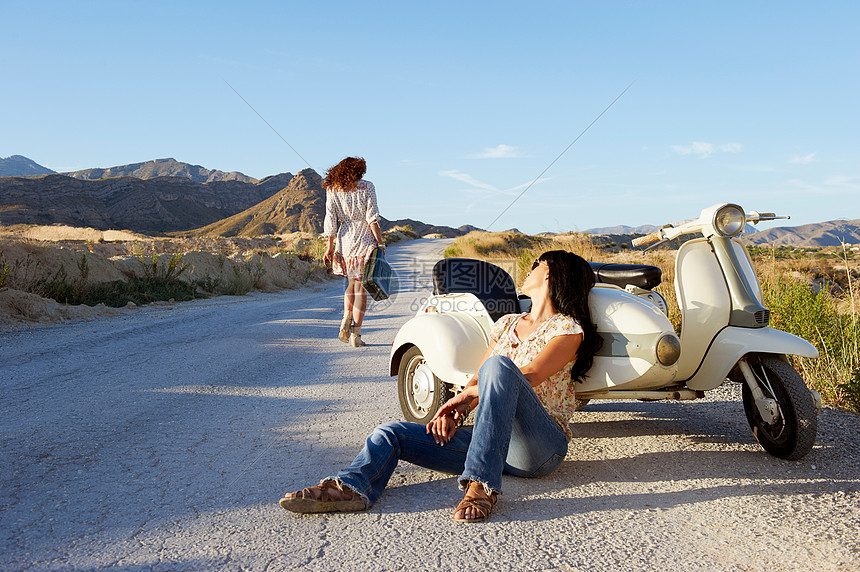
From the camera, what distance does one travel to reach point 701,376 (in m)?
3.66

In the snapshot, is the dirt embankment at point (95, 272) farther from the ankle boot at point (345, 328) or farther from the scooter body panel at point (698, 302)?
the scooter body panel at point (698, 302)

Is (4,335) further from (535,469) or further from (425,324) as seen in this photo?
(535,469)

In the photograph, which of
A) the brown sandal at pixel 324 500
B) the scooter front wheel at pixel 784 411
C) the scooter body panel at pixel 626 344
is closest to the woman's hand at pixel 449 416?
the brown sandal at pixel 324 500

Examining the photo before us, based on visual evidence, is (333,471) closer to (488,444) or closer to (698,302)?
(488,444)

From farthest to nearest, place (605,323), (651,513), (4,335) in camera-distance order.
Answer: (4,335) < (605,323) < (651,513)

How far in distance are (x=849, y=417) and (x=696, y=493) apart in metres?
2.19

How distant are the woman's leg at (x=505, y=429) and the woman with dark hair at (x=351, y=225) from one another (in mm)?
4918

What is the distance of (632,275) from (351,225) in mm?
4675

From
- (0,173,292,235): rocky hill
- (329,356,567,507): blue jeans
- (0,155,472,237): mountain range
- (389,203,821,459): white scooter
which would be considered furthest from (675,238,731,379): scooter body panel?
(0,173,292,235): rocky hill

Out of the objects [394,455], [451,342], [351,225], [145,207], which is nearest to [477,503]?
[394,455]

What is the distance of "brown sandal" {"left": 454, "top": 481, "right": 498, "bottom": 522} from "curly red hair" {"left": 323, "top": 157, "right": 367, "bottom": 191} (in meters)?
5.70

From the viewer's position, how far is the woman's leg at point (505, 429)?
2.88 meters

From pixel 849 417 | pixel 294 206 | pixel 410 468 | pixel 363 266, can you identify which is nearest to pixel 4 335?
pixel 363 266

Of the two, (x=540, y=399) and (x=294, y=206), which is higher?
(x=294, y=206)
